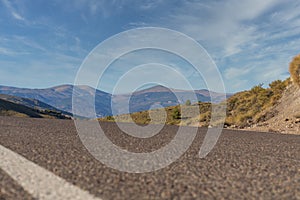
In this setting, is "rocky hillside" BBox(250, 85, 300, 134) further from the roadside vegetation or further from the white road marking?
the white road marking

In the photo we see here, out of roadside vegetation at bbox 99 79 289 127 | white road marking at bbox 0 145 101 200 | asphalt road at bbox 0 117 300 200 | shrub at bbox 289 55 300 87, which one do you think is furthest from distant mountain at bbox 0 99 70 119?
white road marking at bbox 0 145 101 200

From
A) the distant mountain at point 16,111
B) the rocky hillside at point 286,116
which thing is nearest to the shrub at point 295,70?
the rocky hillside at point 286,116

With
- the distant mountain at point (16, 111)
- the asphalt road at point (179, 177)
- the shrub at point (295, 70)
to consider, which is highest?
the shrub at point (295, 70)

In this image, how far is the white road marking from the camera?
2336 mm

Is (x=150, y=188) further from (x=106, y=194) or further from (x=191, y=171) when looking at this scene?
(x=191, y=171)

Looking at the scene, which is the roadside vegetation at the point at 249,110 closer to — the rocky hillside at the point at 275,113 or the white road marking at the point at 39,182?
the rocky hillside at the point at 275,113

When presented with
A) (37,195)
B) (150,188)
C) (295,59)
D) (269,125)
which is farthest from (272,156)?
(295,59)

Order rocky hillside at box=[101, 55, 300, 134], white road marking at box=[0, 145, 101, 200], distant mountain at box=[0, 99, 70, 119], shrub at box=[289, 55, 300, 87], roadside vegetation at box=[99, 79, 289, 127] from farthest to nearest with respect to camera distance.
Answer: distant mountain at box=[0, 99, 70, 119] < shrub at box=[289, 55, 300, 87] < roadside vegetation at box=[99, 79, 289, 127] < rocky hillside at box=[101, 55, 300, 134] < white road marking at box=[0, 145, 101, 200]

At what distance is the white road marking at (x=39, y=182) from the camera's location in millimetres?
2336

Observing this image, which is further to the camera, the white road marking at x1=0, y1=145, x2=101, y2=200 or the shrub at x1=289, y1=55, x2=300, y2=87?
the shrub at x1=289, y1=55, x2=300, y2=87

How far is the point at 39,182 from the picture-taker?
2.65 metres

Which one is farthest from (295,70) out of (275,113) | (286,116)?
(286,116)

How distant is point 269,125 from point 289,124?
4.48 feet

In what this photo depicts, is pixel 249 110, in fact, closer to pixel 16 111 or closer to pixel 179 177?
pixel 179 177
